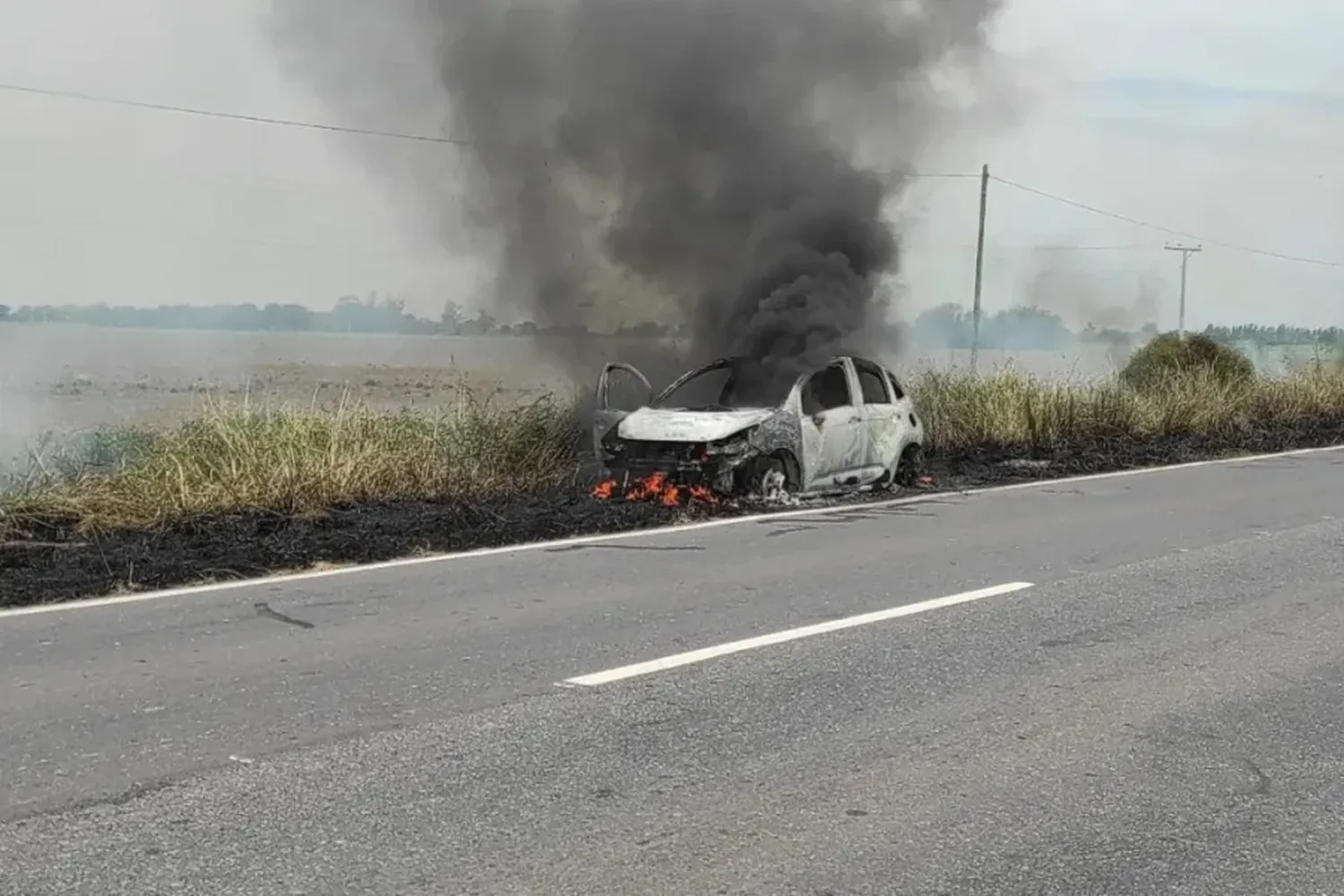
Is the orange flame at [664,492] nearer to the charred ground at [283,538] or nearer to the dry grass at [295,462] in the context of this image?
the charred ground at [283,538]

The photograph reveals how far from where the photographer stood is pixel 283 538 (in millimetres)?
9391

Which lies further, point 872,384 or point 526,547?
point 872,384

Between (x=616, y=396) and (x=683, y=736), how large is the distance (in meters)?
9.08

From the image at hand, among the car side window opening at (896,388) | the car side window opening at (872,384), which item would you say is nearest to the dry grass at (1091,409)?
the car side window opening at (896,388)

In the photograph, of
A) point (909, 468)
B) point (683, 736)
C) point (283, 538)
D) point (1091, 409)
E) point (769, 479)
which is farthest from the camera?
point (1091, 409)

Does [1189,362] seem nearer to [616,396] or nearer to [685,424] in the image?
[616,396]

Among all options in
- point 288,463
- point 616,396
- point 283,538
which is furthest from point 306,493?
point 616,396

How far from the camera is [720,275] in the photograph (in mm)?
16719

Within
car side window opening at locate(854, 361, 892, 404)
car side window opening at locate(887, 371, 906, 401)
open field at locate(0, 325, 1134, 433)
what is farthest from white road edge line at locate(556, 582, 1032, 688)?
open field at locate(0, 325, 1134, 433)

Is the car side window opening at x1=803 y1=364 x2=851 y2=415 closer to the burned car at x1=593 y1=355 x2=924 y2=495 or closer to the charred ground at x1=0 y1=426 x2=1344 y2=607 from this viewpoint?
the burned car at x1=593 y1=355 x2=924 y2=495

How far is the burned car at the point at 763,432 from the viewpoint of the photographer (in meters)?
11.2

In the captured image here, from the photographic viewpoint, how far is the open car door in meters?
11.9

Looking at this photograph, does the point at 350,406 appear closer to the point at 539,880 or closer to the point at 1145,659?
the point at 1145,659

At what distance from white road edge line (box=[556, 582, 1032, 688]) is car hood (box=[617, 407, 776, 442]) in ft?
11.3
